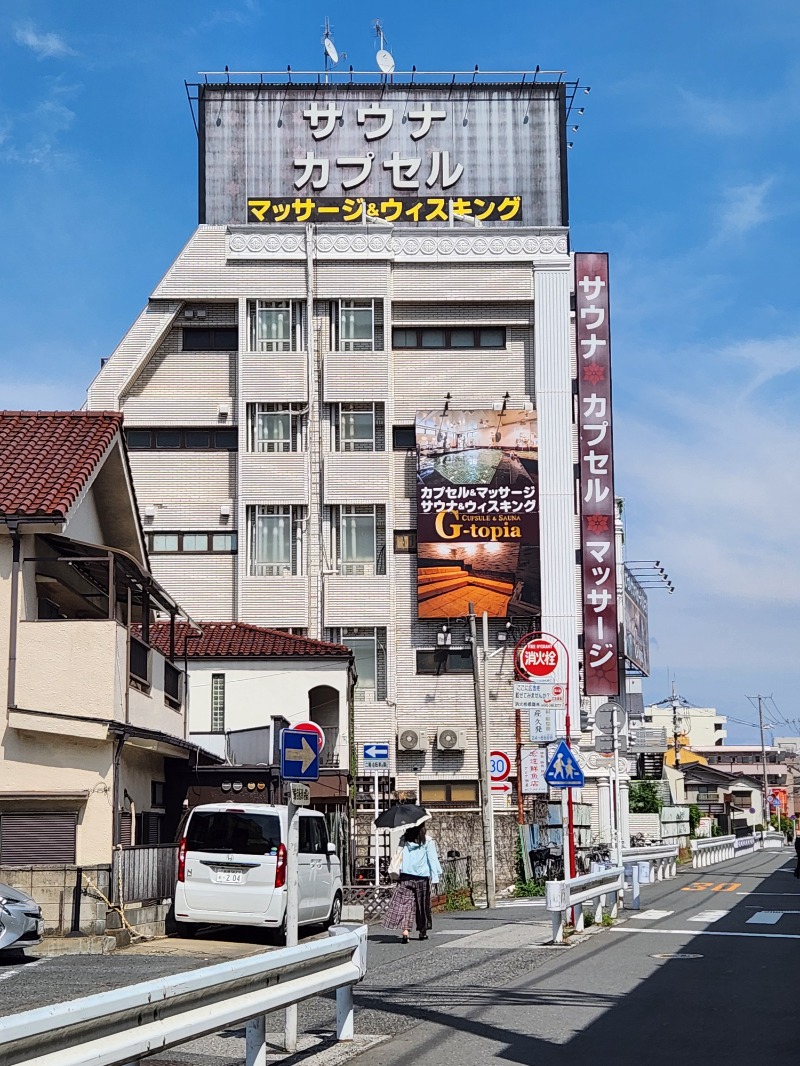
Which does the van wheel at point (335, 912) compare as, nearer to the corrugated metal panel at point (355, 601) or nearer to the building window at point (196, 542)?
the corrugated metal panel at point (355, 601)

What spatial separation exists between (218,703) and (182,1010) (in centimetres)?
3171

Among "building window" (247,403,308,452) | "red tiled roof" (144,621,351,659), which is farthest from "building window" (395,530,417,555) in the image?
"red tiled roof" (144,621,351,659)

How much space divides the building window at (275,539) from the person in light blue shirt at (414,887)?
26.4 metres

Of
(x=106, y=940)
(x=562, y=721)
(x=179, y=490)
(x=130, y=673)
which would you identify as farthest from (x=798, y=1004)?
(x=179, y=490)

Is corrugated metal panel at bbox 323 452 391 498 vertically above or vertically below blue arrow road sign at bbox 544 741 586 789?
above

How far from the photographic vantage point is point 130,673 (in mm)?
20984

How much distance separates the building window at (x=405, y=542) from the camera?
150ft

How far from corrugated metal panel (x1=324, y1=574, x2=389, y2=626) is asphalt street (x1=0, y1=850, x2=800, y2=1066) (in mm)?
23171

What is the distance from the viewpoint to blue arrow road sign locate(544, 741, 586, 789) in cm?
1936

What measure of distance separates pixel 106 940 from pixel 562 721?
25.4 metres

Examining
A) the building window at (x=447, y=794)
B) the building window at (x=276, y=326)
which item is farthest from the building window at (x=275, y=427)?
the building window at (x=447, y=794)

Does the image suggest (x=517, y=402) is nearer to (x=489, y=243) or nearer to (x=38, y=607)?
(x=489, y=243)

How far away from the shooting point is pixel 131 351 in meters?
46.3

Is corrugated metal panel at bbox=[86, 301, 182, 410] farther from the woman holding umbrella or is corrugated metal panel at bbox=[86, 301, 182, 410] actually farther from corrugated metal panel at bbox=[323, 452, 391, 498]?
the woman holding umbrella
